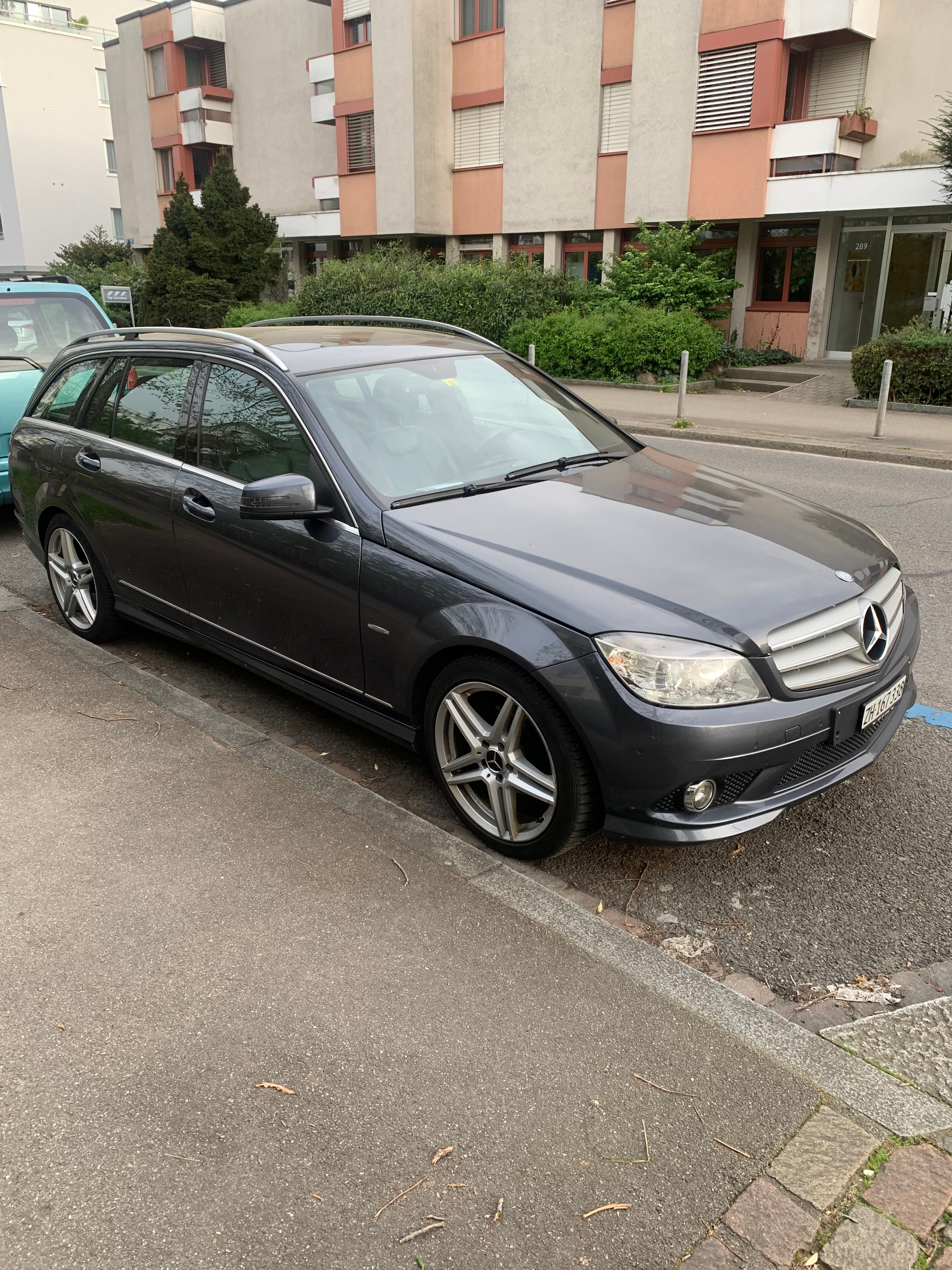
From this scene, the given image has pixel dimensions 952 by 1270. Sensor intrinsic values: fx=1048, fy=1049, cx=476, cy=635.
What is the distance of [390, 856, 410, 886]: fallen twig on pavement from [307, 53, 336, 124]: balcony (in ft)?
114

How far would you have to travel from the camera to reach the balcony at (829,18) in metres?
21.4

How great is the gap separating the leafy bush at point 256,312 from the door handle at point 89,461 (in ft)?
79.6

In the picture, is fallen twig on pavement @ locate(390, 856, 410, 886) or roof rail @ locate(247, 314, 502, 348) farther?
roof rail @ locate(247, 314, 502, 348)

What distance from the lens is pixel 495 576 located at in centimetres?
340

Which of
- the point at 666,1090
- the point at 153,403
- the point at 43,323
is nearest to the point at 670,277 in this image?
the point at 43,323

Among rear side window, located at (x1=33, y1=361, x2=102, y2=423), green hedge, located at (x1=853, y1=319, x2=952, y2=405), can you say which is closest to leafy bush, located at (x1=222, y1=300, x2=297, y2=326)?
green hedge, located at (x1=853, y1=319, x2=952, y2=405)

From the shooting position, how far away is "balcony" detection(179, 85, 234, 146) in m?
39.7

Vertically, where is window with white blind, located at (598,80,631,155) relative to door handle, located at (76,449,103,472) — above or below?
above

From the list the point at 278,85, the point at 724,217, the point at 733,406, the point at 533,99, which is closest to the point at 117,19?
the point at 278,85

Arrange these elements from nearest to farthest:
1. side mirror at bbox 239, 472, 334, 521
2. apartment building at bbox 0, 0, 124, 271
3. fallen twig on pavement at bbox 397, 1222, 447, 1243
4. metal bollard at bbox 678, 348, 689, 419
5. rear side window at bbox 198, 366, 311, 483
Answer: fallen twig on pavement at bbox 397, 1222, 447, 1243 → side mirror at bbox 239, 472, 334, 521 → rear side window at bbox 198, 366, 311, 483 → metal bollard at bbox 678, 348, 689, 419 → apartment building at bbox 0, 0, 124, 271

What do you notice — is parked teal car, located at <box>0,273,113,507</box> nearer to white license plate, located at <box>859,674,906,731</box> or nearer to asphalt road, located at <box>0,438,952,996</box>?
asphalt road, located at <box>0,438,952,996</box>

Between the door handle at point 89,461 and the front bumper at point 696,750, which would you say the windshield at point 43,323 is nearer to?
the door handle at point 89,461

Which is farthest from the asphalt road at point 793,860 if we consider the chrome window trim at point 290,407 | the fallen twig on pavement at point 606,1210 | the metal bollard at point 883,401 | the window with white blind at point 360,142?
the window with white blind at point 360,142

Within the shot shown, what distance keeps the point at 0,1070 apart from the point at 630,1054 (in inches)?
60.9
